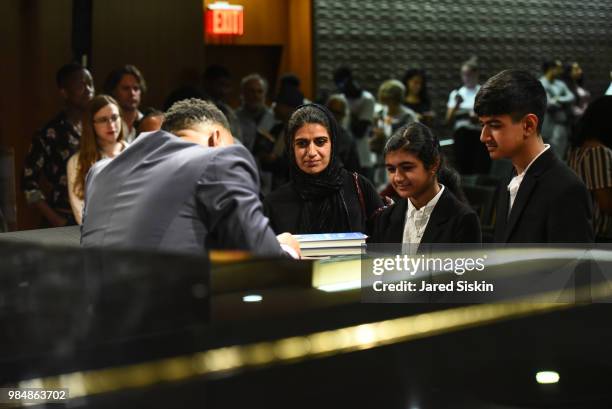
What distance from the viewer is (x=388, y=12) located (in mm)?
10516

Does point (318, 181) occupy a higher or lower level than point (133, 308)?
higher

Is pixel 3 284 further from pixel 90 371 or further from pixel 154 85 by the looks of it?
pixel 154 85

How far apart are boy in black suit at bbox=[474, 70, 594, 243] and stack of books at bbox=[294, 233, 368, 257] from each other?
38 cm

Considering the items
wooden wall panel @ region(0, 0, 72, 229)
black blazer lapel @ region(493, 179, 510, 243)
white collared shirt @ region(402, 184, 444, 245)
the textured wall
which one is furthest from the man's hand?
the textured wall

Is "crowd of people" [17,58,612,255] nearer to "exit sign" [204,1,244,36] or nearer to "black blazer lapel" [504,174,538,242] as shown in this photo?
"black blazer lapel" [504,174,538,242]

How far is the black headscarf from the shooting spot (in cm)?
304

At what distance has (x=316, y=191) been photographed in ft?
9.98

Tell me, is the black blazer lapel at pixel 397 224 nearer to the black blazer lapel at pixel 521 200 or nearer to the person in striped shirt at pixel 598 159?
the black blazer lapel at pixel 521 200

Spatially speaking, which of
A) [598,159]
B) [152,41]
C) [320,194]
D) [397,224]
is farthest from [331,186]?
[152,41]

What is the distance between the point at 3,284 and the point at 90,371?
23 cm

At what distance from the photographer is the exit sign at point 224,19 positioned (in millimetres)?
8336

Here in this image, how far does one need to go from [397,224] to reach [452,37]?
8.64 meters

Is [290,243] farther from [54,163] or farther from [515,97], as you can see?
[54,163]

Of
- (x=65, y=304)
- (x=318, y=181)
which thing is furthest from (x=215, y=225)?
(x=318, y=181)
